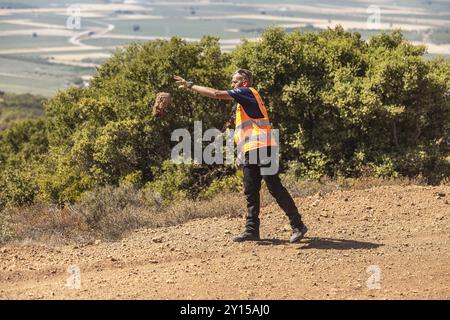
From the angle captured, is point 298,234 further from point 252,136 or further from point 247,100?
point 247,100

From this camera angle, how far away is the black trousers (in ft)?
26.5

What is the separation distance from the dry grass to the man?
1.84 meters

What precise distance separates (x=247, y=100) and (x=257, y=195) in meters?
1.24

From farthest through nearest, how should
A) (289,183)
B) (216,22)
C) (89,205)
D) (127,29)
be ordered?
(216,22) < (127,29) < (289,183) < (89,205)

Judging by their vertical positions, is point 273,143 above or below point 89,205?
above

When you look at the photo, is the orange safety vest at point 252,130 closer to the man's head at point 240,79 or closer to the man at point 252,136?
the man at point 252,136

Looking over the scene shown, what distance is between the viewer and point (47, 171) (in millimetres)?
19109

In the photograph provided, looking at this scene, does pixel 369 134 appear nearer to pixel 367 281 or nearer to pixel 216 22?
pixel 367 281

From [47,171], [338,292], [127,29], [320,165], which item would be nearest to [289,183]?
[320,165]

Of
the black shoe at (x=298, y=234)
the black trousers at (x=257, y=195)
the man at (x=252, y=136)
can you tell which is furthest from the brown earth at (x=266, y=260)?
the man at (x=252, y=136)

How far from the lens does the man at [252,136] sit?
775 cm

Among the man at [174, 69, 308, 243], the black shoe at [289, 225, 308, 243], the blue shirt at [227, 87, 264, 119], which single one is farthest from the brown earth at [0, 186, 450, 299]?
the blue shirt at [227, 87, 264, 119]

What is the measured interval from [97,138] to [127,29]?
151374mm

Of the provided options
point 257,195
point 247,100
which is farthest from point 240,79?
point 257,195
